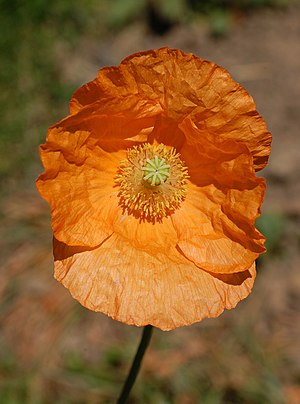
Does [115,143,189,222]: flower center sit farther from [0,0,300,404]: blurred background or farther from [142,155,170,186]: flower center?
[0,0,300,404]: blurred background

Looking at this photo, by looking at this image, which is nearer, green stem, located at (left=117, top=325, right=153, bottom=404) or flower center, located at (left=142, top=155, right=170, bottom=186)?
green stem, located at (left=117, top=325, right=153, bottom=404)

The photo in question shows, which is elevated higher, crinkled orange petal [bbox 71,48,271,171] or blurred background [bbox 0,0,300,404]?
crinkled orange petal [bbox 71,48,271,171]

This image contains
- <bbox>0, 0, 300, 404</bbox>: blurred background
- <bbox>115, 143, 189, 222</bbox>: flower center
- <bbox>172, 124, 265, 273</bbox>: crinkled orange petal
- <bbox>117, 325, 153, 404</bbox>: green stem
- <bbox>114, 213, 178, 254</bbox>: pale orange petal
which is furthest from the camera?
<bbox>0, 0, 300, 404</bbox>: blurred background

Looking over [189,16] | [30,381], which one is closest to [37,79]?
[189,16]

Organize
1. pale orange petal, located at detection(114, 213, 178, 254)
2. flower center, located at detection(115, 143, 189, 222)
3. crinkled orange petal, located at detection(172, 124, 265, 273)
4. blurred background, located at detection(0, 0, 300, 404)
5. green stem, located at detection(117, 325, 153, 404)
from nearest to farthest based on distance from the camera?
green stem, located at detection(117, 325, 153, 404) → crinkled orange petal, located at detection(172, 124, 265, 273) → pale orange petal, located at detection(114, 213, 178, 254) → flower center, located at detection(115, 143, 189, 222) → blurred background, located at detection(0, 0, 300, 404)

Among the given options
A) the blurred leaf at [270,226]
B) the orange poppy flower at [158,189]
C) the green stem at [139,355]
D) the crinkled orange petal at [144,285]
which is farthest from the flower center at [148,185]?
the blurred leaf at [270,226]

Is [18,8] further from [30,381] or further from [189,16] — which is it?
[30,381]

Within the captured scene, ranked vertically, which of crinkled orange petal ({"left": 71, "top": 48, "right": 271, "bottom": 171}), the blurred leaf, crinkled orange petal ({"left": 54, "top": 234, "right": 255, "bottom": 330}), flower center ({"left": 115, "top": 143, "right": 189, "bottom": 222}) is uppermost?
crinkled orange petal ({"left": 71, "top": 48, "right": 271, "bottom": 171})

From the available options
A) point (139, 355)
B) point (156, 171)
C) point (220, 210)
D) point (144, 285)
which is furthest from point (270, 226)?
point (139, 355)

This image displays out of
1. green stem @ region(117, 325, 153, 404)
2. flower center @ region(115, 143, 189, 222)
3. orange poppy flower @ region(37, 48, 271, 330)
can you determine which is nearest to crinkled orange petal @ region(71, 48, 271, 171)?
orange poppy flower @ region(37, 48, 271, 330)
